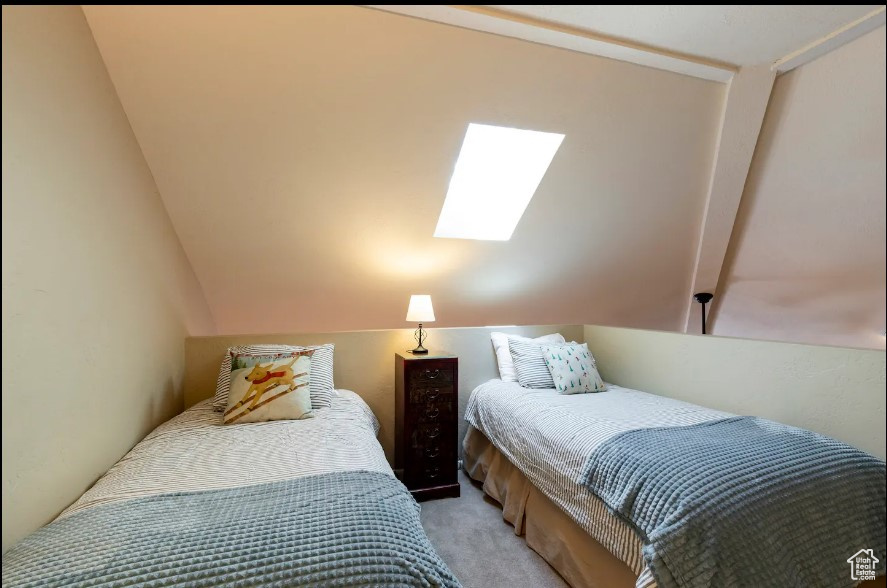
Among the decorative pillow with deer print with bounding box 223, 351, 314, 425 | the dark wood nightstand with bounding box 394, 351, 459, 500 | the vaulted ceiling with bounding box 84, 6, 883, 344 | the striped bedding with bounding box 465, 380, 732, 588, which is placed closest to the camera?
the vaulted ceiling with bounding box 84, 6, 883, 344

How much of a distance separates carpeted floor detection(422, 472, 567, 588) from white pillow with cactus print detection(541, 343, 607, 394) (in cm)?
77

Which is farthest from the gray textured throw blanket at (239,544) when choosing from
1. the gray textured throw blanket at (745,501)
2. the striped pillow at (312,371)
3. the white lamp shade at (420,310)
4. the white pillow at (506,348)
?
the white pillow at (506,348)

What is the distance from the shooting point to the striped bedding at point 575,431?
4.32 feet

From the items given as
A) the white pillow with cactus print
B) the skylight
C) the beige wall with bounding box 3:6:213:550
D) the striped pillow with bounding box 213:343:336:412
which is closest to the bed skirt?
the white pillow with cactus print

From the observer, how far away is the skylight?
2.29 meters

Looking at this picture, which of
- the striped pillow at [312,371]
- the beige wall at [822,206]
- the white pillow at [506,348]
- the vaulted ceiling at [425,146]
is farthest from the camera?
the white pillow at [506,348]

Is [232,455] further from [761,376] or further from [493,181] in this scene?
[493,181]

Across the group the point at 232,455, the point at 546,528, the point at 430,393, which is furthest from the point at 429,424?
the point at 232,455

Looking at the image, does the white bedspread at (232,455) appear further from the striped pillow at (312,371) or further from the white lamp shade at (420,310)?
the white lamp shade at (420,310)

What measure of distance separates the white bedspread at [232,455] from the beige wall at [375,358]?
47 cm

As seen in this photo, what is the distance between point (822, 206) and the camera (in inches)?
22.7

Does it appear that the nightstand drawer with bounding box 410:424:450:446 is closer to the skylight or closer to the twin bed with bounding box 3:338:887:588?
the twin bed with bounding box 3:338:887:588

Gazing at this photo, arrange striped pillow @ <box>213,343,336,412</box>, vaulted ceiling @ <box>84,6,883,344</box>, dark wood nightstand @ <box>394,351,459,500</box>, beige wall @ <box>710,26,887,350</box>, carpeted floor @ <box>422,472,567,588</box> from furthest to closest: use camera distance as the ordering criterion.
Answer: dark wood nightstand @ <box>394,351,459,500</box> < striped pillow @ <box>213,343,336,412</box> < carpeted floor @ <box>422,472,567,588</box> < vaulted ceiling @ <box>84,6,883,344</box> < beige wall @ <box>710,26,887,350</box>

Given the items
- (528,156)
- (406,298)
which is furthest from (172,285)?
(528,156)
